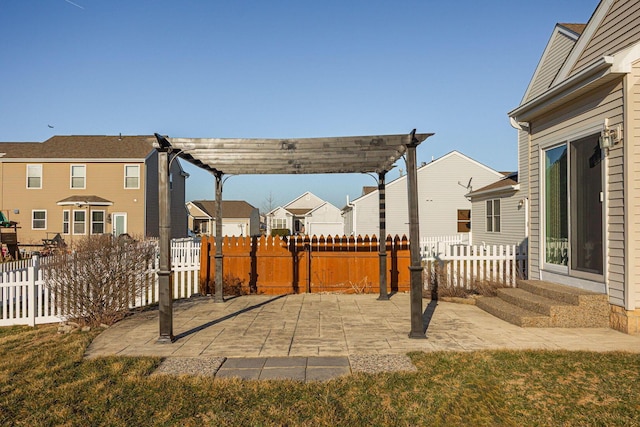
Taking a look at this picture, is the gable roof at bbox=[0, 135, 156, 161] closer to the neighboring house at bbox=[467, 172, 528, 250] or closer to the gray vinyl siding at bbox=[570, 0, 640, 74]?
the neighboring house at bbox=[467, 172, 528, 250]

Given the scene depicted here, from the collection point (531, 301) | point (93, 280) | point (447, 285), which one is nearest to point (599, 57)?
point (531, 301)

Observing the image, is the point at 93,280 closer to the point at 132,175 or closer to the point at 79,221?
the point at 132,175

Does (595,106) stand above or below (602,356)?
above

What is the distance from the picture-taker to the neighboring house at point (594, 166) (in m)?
6.25

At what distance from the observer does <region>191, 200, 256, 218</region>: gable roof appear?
55.7m

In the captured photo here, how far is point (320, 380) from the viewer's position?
4.68 meters

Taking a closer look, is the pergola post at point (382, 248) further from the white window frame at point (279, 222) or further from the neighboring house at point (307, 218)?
the white window frame at point (279, 222)

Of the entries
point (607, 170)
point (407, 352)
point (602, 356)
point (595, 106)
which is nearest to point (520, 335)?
point (602, 356)

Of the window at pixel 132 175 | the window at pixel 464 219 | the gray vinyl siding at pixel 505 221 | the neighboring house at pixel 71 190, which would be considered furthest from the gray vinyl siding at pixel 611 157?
the window at pixel 132 175

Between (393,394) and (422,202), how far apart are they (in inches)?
933

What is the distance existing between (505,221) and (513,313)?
12.0 m

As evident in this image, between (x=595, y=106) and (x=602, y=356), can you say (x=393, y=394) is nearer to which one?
(x=602, y=356)

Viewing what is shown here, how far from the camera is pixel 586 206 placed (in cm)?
740

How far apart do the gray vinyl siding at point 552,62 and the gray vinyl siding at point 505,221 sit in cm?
421
